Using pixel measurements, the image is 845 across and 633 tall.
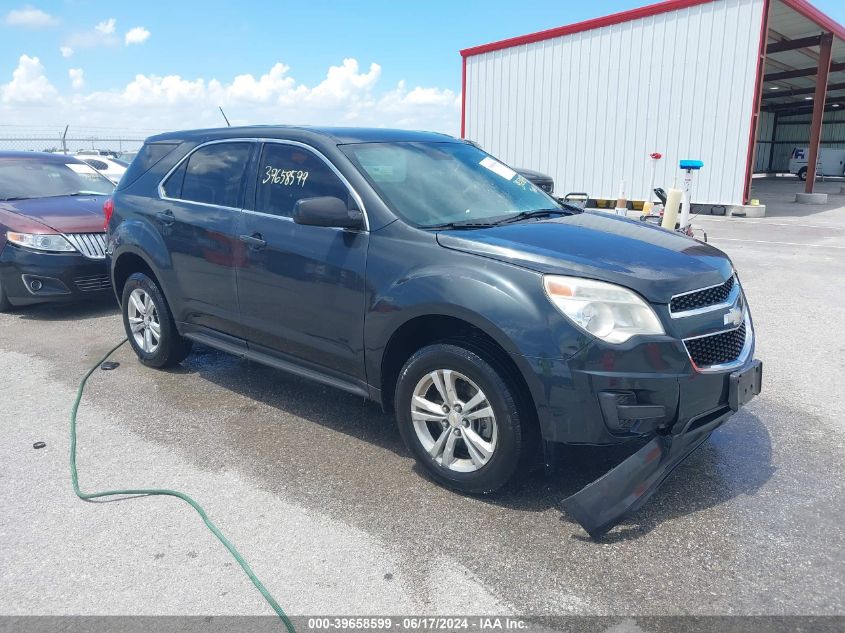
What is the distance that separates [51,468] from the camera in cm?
381

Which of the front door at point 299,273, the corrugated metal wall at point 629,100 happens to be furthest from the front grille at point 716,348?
the corrugated metal wall at point 629,100

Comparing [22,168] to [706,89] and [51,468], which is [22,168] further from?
[706,89]

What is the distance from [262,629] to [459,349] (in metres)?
1.46

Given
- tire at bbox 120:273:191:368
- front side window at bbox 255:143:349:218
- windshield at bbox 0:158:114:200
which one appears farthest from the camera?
windshield at bbox 0:158:114:200

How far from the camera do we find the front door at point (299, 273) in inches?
147

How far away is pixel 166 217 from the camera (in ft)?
16.1

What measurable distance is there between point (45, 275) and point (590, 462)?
19.4 ft

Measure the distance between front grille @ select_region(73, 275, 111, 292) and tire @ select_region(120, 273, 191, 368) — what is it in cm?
188

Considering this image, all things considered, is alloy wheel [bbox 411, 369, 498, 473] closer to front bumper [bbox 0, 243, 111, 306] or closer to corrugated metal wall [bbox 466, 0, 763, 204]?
front bumper [bbox 0, 243, 111, 306]

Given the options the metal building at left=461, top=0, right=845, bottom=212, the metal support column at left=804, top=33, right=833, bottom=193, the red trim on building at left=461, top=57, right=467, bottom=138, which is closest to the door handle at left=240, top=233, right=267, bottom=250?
the metal building at left=461, top=0, right=845, bottom=212

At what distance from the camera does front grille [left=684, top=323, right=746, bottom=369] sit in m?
3.06

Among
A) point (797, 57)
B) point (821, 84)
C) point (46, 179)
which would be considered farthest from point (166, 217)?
point (797, 57)

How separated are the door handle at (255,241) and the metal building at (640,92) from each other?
15455 mm

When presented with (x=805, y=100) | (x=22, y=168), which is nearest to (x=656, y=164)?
(x=22, y=168)
